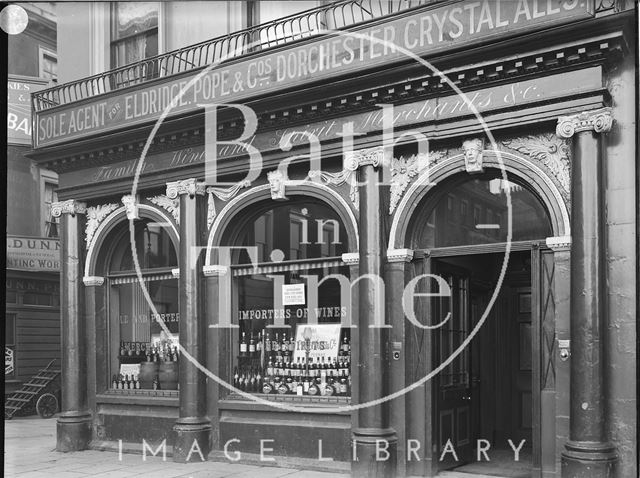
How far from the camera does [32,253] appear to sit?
21234mm

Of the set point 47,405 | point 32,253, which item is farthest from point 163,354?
point 32,253

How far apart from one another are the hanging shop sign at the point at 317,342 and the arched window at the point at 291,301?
0.05ft

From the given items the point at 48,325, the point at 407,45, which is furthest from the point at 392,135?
the point at 48,325

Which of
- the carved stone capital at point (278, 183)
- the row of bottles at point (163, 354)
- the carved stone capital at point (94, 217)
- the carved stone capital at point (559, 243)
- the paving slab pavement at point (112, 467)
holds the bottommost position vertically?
the paving slab pavement at point (112, 467)

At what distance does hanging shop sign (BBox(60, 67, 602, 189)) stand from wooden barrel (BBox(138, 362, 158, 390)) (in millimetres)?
3106

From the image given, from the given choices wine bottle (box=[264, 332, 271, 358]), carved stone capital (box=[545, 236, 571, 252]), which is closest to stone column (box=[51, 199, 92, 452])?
wine bottle (box=[264, 332, 271, 358])

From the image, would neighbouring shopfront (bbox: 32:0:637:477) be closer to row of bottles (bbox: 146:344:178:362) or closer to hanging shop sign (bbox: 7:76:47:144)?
row of bottles (bbox: 146:344:178:362)

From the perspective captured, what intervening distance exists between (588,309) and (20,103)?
12.4 meters

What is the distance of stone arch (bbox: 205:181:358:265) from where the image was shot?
34.9 ft

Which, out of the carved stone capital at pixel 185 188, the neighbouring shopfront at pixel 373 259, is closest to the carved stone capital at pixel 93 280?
the neighbouring shopfront at pixel 373 259

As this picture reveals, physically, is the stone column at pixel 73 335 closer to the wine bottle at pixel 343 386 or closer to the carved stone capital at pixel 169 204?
the carved stone capital at pixel 169 204

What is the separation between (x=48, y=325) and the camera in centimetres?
2212

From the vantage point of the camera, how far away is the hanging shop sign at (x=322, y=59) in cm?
917

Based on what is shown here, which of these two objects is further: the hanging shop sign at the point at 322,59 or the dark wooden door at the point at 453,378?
the dark wooden door at the point at 453,378
